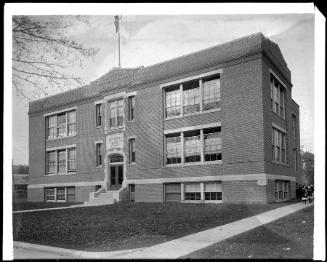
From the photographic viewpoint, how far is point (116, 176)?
51.2ft

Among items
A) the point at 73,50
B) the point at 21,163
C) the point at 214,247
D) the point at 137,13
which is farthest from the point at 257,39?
the point at 21,163

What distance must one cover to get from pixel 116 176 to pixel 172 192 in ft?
8.34

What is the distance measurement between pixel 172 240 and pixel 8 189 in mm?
4729

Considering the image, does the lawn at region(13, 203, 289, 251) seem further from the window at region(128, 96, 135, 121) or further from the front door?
the window at region(128, 96, 135, 121)

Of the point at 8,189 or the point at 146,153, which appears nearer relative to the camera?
the point at 8,189

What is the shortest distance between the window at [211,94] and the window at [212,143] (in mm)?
1017

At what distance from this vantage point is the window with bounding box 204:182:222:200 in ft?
52.1

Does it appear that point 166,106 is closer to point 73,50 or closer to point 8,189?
point 73,50

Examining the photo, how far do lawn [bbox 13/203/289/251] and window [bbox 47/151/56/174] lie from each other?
157 cm

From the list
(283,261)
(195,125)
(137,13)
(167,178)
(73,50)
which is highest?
(137,13)

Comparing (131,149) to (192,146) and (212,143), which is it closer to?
(192,146)

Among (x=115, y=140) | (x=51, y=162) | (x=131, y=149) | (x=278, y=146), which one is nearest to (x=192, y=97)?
(x=131, y=149)

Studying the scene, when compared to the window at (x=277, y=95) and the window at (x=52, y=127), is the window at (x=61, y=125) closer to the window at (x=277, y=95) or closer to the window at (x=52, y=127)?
the window at (x=52, y=127)

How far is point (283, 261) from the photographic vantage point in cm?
904
